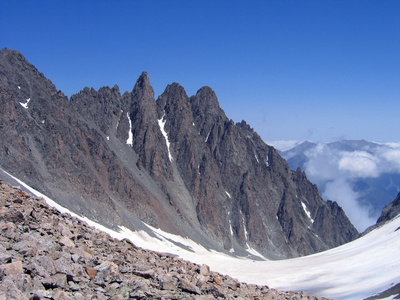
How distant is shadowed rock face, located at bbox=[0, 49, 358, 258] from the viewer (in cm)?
8794

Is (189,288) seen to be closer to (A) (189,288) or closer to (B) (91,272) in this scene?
(A) (189,288)

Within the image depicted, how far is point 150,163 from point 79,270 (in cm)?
12245

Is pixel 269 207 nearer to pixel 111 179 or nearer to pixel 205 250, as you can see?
pixel 205 250

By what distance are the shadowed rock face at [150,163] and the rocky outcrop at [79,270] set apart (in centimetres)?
6494

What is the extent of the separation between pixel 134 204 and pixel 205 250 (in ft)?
75.0

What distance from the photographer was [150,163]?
13375cm

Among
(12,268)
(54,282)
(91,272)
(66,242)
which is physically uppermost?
(66,242)

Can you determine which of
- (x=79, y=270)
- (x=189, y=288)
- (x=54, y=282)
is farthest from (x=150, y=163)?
(x=54, y=282)

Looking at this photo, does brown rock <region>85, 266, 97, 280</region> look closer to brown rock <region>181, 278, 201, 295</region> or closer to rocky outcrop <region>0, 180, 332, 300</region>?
rocky outcrop <region>0, 180, 332, 300</region>

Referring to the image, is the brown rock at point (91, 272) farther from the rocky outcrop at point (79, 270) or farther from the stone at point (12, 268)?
the stone at point (12, 268)

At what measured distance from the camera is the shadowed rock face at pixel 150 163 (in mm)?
87938

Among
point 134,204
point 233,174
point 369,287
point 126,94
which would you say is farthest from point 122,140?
point 369,287

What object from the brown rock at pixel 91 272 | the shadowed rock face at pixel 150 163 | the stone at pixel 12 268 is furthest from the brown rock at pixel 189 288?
the shadowed rock face at pixel 150 163

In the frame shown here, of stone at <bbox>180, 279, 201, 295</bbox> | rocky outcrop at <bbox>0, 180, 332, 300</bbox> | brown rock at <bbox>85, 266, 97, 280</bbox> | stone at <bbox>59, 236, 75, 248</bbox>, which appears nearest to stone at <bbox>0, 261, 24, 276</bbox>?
rocky outcrop at <bbox>0, 180, 332, 300</bbox>
